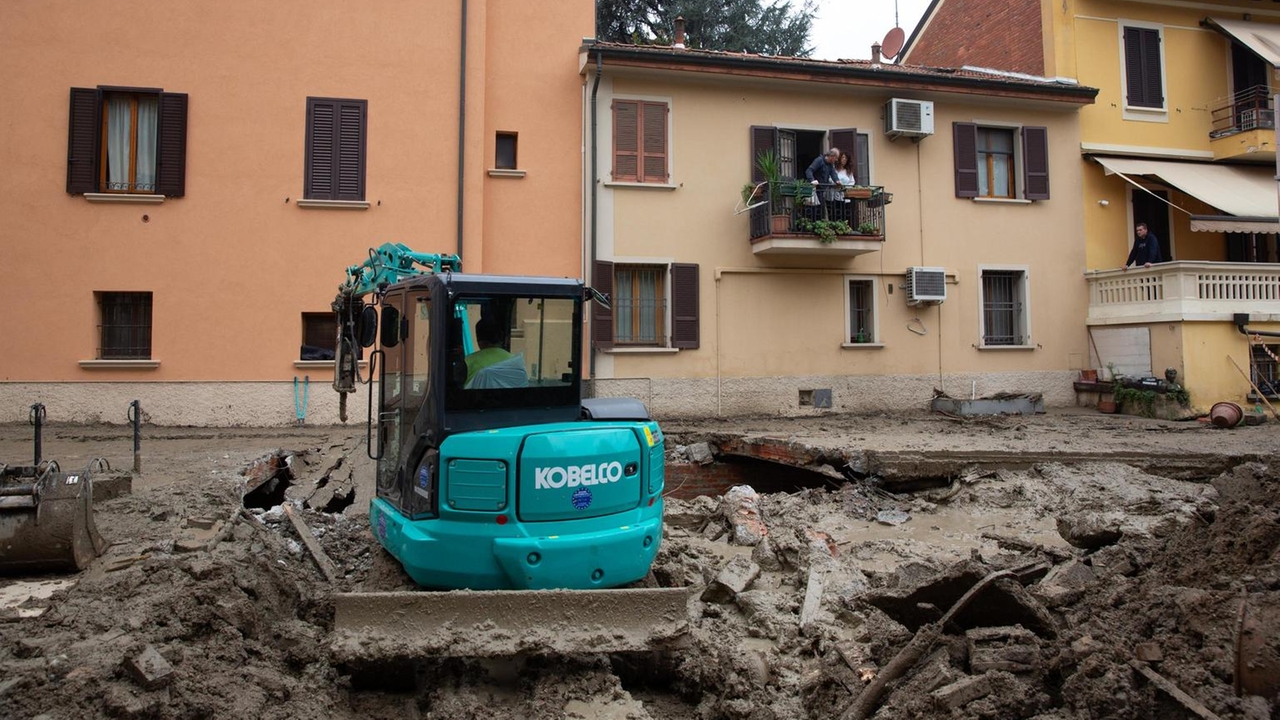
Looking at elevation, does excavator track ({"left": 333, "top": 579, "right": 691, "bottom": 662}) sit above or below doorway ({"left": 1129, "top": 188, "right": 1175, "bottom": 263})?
below

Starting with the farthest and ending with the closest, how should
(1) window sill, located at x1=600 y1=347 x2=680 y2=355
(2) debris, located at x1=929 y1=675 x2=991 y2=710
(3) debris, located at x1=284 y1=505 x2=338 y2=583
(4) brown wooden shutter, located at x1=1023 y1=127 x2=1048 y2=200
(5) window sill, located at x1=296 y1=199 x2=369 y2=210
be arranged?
(4) brown wooden shutter, located at x1=1023 y1=127 x2=1048 y2=200 → (1) window sill, located at x1=600 y1=347 x2=680 y2=355 → (5) window sill, located at x1=296 y1=199 x2=369 y2=210 → (3) debris, located at x1=284 y1=505 x2=338 y2=583 → (2) debris, located at x1=929 y1=675 x2=991 y2=710

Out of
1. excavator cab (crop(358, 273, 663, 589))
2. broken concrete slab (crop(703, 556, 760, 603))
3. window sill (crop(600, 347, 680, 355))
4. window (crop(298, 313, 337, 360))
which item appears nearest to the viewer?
excavator cab (crop(358, 273, 663, 589))

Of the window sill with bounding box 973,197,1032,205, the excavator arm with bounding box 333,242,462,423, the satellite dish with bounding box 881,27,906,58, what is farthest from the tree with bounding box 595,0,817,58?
the excavator arm with bounding box 333,242,462,423

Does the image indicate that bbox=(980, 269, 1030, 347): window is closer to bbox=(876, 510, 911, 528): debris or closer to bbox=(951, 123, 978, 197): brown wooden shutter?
bbox=(951, 123, 978, 197): brown wooden shutter

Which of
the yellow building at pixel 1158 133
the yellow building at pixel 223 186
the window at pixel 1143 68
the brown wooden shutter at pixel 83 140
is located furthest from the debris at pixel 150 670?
the window at pixel 1143 68

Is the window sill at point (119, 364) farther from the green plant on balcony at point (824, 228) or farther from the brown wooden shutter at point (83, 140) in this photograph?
the green plant on balcony at point (824, 228)

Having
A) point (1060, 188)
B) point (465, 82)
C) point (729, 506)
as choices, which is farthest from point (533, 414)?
point (1060, 188)

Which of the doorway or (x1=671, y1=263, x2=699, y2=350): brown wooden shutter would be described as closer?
(x1=671, y1=263, x2=699, y2=350): brown wooden shutter

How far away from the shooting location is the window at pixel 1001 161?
16.1 m

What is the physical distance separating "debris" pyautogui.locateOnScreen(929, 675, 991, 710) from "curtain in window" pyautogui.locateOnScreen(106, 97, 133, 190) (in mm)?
14851

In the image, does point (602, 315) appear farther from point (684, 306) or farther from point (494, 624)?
point (494, 624)

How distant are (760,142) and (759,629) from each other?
11.5m

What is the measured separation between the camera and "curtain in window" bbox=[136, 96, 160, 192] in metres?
13.6

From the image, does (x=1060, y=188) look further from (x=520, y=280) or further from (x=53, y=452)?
(x=53, y=452)
